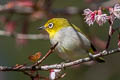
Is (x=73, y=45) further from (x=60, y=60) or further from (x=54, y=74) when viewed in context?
(x=60, y=60)

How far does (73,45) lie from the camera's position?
7.38 ft

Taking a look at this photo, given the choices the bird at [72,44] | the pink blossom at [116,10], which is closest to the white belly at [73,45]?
the bird at [72,44]

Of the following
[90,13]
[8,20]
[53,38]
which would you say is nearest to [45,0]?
[8,20]

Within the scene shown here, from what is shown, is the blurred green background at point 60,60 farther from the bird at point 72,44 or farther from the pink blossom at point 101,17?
the pink blossom at point 101,17

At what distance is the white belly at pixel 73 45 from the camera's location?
7.33 ft

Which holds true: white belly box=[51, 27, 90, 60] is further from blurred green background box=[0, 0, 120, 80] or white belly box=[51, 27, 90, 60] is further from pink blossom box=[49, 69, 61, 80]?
blurred green background box=[0, 0, 120, 80]

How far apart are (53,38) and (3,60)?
3108mm

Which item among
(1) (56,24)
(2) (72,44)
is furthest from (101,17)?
(1) (56,24)

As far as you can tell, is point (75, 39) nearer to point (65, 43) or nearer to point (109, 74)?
point (65, 43)

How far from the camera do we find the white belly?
223 cm

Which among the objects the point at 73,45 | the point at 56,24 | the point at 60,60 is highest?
the point at 56,24

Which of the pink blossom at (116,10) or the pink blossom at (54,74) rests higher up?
the pink blossom at (116,10)

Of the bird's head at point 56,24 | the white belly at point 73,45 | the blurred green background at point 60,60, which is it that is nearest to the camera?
the white belly at point 73,45

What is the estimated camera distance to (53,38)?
8.20 ft
